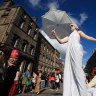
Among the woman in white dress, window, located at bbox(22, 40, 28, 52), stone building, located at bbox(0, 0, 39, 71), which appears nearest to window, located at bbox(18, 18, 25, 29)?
stone building, located at bbox(0, 0, 39, 71)

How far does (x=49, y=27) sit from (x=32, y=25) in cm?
2586

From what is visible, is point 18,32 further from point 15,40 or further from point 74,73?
point 74,73

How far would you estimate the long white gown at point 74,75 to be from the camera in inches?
144

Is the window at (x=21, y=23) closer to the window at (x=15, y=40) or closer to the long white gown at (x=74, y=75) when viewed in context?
the window at (x=15, y=40)

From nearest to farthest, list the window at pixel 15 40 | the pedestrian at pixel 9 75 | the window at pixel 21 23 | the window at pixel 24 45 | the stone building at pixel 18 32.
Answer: the pedestrian at pixel 9 75 < the stone building at pixel 18 32 < the window at pixel 15 40 < the window at pixel 21 23 < the window at pixel 24 45

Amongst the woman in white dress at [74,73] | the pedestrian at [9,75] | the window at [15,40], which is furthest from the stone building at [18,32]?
the pedestrian at [9,75]

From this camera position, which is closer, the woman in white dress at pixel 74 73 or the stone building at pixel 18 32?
the woman in white dress at pixel 74 73

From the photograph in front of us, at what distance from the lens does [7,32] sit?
76.2 feet

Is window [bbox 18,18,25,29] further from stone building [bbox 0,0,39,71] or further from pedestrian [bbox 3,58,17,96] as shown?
pedestrian [bbox 3,58,17,96]

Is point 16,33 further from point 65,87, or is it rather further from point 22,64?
point 65,87

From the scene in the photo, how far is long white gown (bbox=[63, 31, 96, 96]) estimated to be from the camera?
144 inches

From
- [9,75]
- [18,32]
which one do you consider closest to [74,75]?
[9,75]

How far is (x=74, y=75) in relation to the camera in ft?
12.5

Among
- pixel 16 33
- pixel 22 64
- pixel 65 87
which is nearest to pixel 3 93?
pixel 65 87
